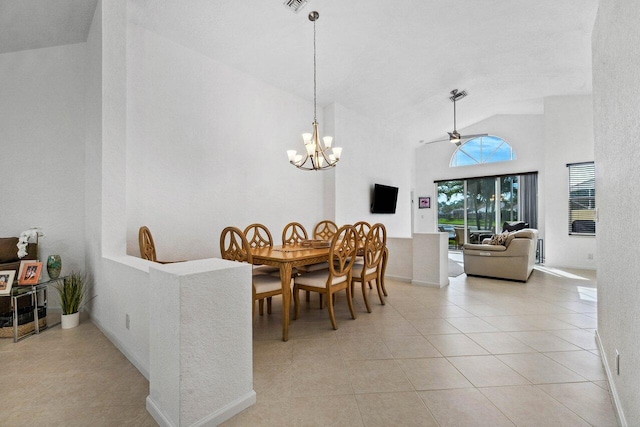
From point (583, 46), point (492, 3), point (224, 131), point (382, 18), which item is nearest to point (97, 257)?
point (224, 131)

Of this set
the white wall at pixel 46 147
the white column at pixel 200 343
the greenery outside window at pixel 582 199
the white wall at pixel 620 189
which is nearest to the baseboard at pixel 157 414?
the white column at pixel 200 343

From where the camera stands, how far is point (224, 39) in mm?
3232

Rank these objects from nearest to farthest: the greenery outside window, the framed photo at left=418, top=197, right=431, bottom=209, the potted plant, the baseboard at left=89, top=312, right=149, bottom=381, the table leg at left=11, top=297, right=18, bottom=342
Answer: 1. the baseboard at left=89, top=312, right=149, bottom=381
2. the table leg at left=11, top=297, right=18, bottom=342
3. the potted plant
4. the greenery outside window
5. the framed photo at left=418, top=197, right=431, bottom=209

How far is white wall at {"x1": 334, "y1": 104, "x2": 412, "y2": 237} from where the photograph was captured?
16.6 feet

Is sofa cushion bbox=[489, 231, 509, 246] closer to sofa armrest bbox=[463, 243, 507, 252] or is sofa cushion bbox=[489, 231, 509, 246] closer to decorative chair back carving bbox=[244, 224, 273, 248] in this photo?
sofa armrest bbox=[463, 243, 507, 252]

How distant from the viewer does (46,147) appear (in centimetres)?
310

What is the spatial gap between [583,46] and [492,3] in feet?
6.58

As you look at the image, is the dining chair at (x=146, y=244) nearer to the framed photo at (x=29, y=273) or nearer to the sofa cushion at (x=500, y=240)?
the framed photo at (x=29, y=273)

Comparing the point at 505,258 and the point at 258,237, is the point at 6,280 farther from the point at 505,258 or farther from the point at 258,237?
the point at 505,258

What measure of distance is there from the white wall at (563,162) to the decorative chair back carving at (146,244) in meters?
7.24

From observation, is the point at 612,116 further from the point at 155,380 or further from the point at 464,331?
the point at 155,380

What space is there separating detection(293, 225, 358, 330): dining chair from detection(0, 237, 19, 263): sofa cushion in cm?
286

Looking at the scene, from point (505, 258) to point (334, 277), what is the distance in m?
3.47

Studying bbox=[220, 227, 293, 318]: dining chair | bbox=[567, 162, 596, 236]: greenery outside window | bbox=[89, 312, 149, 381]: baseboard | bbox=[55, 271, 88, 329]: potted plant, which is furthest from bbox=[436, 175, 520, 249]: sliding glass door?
bbox=[55, 271, 88, 329]: potted plant
